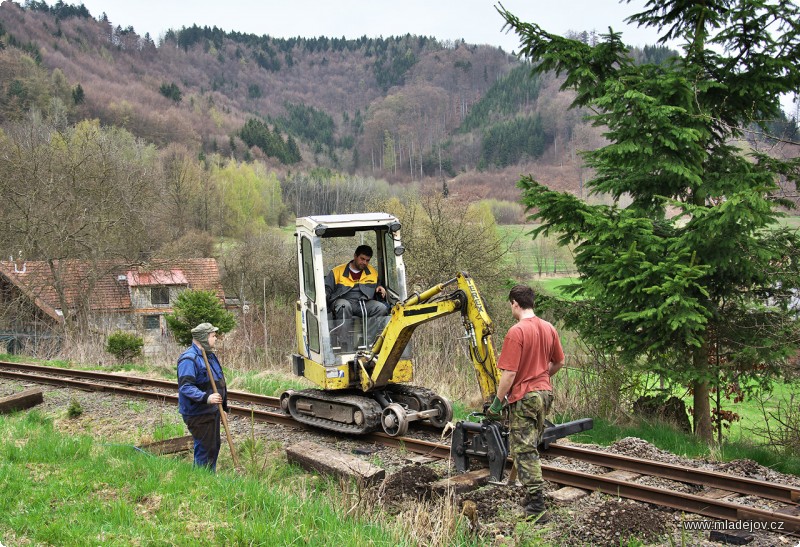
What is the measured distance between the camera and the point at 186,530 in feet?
17.5

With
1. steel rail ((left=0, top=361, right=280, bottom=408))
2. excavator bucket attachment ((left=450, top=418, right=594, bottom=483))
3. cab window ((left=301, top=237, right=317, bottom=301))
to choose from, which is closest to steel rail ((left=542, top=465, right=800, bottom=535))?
excavator bucket attachment ((left=450, top=418, right=594, bottom=483))

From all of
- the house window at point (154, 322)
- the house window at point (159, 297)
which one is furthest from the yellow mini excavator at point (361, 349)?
the house window at point (154, 322)

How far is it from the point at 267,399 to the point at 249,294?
3038cm

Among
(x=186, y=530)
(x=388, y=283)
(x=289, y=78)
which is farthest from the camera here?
Result: (x=289, y=78)

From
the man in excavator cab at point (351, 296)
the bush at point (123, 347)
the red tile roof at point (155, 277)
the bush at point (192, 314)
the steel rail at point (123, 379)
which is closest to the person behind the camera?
the man in excavator cab at point (351, 296)

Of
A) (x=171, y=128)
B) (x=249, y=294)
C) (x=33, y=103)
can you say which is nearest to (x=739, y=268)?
(x=249, y=294)

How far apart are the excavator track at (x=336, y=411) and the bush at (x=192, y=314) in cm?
1787

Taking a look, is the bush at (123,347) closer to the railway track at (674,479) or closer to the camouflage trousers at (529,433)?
the railway track at (674,479)

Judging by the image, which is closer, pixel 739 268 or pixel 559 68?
pixel 739 268

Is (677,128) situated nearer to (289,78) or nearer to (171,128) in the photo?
(171,128)

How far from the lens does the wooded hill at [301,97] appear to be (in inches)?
3829

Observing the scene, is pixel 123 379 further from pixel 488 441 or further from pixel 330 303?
pixel 488 441

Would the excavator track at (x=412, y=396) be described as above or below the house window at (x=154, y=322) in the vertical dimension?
above

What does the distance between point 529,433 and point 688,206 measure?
14.9ft
